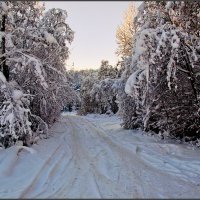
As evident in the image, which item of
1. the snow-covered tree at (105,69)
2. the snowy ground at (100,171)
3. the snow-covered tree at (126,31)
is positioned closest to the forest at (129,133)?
the snowy ground at (100,171)

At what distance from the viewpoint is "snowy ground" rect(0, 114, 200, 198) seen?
824 centimetres

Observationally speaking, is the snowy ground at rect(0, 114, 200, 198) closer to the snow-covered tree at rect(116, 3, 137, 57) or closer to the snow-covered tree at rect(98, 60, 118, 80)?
the snow-covered tree at rect(116, 3, 137, 57)

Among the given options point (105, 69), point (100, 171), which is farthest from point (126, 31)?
point (100, 171)

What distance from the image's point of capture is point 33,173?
9.96m

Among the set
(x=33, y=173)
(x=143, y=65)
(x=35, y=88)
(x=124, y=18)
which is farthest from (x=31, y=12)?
(x=124, y=18)

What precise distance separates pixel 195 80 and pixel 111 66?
4109 cm

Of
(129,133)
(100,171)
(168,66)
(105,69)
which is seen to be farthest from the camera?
(105,69)

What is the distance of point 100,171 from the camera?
1030 cm

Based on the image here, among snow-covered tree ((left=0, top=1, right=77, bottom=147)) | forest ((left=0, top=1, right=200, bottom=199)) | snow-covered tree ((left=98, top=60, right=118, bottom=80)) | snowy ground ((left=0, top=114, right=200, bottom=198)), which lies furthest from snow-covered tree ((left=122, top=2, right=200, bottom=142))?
snow-covered tree ((left=98, top=60, right=118, bottom=80))

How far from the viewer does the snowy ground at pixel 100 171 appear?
27.0 ft

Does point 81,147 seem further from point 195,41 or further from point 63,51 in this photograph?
point 63,51

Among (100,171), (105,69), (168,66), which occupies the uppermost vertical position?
(105,69)

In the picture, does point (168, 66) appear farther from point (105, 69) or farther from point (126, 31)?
point (105, 69)

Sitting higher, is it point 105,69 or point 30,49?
point 105,69
